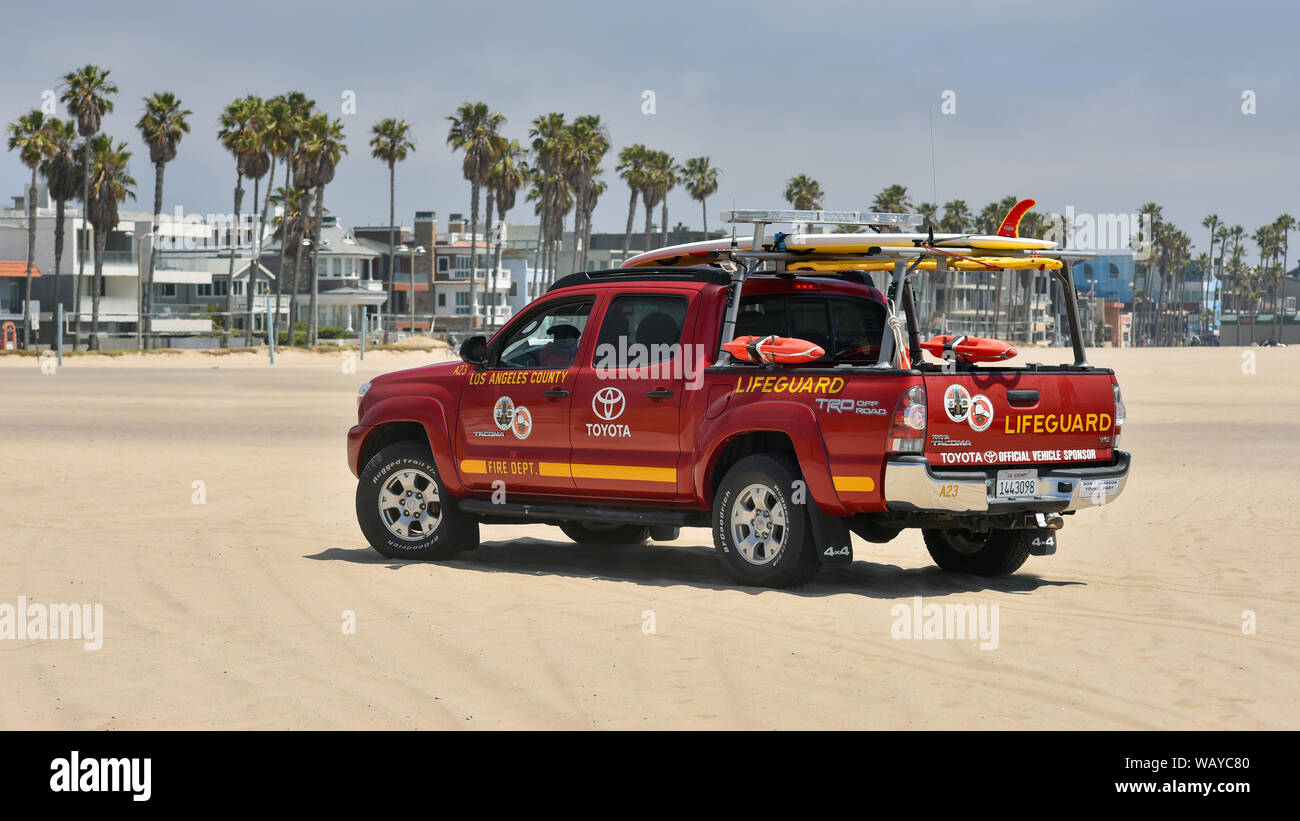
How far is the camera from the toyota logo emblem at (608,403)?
10484mm

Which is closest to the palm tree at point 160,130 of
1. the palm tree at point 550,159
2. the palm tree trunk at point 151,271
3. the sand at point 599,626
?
the palm tree trunk at point 151,271

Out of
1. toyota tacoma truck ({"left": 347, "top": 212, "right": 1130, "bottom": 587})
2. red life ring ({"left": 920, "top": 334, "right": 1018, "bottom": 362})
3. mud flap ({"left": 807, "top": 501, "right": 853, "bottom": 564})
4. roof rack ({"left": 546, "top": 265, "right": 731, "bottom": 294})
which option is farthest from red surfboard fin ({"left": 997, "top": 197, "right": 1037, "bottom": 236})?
mud flap ({"left": 807, "top": 501, "right": 853, "bottom": 564})

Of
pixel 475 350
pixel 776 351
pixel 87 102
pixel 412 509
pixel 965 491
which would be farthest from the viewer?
pixel 87 102

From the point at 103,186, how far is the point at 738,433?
238 feet

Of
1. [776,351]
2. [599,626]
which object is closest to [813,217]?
[776,351]

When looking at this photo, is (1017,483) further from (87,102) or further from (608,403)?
(87,102)

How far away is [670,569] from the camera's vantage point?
36.3 ft

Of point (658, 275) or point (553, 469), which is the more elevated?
point (658, 275)

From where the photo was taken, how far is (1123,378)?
2032 inches

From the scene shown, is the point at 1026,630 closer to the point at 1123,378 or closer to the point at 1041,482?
the point at 1041,482

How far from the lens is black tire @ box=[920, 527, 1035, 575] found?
10719mm

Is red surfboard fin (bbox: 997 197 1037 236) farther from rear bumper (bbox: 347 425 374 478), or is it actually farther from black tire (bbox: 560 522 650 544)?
rear bumper (bbox: 347 425 374 478)

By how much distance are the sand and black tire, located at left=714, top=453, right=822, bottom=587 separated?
0.20 meters

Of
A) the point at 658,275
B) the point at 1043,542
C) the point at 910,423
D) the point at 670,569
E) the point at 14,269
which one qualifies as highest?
the point at 14,269
